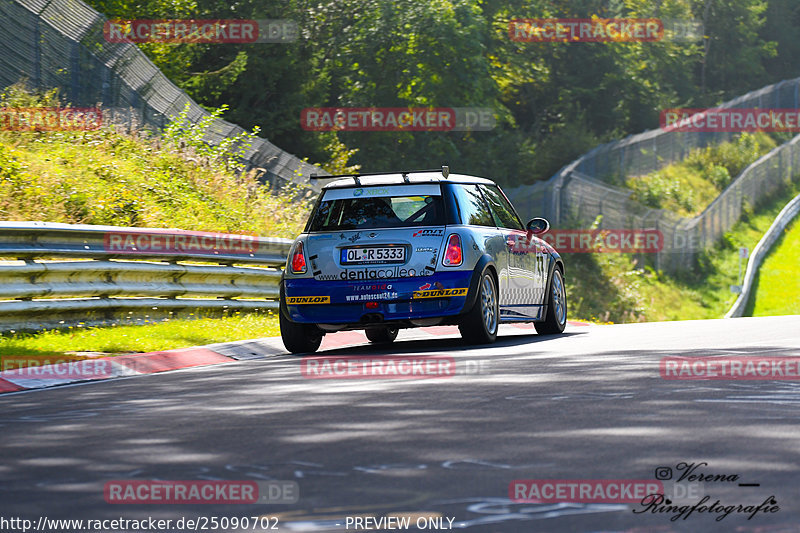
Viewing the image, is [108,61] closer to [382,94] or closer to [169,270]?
[169,270]

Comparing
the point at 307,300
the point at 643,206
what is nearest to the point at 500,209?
the point at 307,300

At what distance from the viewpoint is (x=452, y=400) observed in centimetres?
802

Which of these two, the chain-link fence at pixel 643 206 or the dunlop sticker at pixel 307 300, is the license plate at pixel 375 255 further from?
the chain-link fence at pixel 643 206

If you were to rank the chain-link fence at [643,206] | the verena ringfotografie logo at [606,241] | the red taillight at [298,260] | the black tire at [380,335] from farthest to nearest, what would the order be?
the chain-link fence at [643,206]
the verena ringfotografie logo at [606,241]
the black tire at [380,335]
the red taillight at [298,260]

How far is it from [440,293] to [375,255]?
0.73m

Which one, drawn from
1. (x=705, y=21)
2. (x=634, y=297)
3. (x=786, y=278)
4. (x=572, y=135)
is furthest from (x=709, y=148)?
(x=705, y=21)

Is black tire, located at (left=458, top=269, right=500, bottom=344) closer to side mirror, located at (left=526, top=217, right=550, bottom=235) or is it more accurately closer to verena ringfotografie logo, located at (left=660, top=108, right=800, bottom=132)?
side mirror, located at (left=526, top=217, right=550, bottom=235)

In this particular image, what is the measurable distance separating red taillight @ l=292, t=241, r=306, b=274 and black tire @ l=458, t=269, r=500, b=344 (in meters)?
1.64

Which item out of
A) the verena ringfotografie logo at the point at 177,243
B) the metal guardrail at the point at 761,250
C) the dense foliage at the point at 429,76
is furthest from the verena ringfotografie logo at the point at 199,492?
the metal guardrail at the point at 761,250

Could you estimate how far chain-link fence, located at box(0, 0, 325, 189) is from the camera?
2217cm

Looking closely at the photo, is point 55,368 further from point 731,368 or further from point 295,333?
point 731,368

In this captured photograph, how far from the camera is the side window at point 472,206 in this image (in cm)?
1274

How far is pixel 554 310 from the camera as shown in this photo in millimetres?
14789

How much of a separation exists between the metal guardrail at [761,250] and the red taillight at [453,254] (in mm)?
31608
